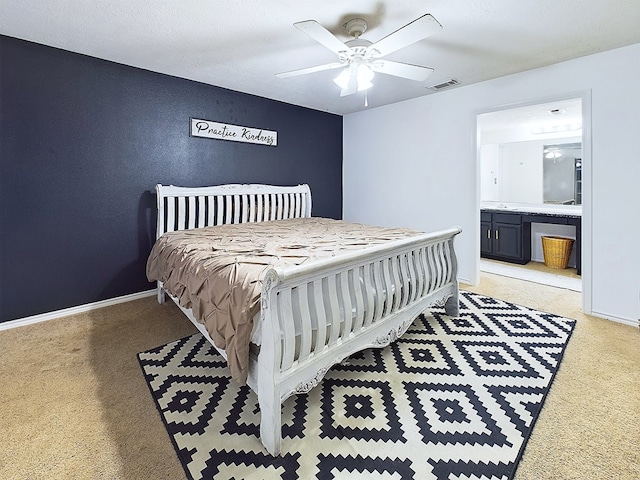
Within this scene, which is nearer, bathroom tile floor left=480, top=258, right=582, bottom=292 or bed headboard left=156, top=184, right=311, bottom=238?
bed headboard left=156, top=184, right=311, bottom=238

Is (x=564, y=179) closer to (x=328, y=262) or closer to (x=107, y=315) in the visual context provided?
(x=328, y=262)

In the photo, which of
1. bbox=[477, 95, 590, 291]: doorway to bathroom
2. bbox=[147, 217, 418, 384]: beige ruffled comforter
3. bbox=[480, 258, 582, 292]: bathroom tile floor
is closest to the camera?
bbox=[147, 217, 418, 384]: beige ruffled comforter

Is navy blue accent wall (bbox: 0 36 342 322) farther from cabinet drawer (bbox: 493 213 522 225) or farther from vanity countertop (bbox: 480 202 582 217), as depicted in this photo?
vanity countertop (bbox: 480 202 582 217)

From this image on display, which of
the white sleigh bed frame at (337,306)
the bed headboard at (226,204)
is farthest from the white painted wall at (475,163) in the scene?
the white sleigh bed frame at (337,306)

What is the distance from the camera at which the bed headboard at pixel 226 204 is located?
355cm

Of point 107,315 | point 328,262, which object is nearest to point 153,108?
point 107,315

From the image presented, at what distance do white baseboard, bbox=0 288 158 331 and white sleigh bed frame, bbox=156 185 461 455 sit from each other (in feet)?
5.03

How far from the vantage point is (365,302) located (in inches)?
79.7

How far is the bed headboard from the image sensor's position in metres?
3.55

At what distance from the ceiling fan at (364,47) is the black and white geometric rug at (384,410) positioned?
2106 millimetres

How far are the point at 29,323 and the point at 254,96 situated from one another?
3.39 meters

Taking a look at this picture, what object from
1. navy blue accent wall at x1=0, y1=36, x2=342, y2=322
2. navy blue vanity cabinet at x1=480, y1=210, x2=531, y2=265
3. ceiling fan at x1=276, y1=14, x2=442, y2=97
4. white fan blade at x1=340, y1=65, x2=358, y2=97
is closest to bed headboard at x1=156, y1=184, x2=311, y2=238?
navy blue accent wall at x1=0, y1=36, x2=342, y2=322

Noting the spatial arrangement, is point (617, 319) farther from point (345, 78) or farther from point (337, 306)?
point (345, 78)

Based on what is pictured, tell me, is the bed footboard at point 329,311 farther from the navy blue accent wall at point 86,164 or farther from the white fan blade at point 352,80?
the navy blue accent wall at point 86,164
